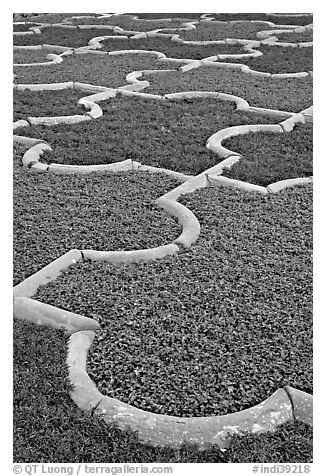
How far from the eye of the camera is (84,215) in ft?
12.4

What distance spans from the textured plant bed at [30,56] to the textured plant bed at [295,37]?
11.6 ft

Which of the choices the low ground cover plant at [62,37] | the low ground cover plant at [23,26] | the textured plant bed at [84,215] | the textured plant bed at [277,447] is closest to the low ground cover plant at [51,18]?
the low ground cover plant at [23,26]

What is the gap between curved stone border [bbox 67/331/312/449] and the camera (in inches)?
88.7

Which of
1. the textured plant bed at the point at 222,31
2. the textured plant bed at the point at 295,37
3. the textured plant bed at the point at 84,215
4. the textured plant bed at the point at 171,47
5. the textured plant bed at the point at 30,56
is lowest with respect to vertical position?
the textured plant bed at the point at 84,215

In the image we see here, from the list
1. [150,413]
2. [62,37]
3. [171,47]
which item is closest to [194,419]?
[150,413]

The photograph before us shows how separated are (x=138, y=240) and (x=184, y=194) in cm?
71

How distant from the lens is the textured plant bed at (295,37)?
30.2 feet

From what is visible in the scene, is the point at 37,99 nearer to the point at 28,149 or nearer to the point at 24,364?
the point at 28,149


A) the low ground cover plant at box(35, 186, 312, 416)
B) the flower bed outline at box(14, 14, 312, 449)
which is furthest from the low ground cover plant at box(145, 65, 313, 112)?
the low ground cover plant at box(35, 186, 312, 416)

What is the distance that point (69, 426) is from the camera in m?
2.29

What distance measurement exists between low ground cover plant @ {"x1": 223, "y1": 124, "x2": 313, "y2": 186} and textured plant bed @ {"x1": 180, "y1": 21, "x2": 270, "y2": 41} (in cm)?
442

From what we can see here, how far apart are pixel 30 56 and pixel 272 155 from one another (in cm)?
462

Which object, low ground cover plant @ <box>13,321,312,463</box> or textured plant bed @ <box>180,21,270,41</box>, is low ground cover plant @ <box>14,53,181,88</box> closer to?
textured plant bed @ <box>180,21,270,41</box>

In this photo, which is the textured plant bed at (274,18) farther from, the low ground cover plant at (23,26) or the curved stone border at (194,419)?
the curved stone border at (194,419)
